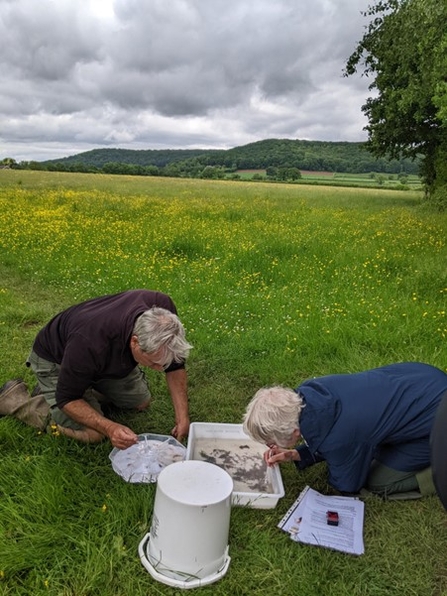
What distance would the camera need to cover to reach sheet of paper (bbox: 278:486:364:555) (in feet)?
8.61

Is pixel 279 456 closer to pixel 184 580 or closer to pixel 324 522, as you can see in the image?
pixel 324 522

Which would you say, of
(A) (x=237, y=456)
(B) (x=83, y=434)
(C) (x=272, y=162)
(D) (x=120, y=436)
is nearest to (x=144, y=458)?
(D) (x=120, y=436)

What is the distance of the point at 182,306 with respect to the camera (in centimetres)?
599

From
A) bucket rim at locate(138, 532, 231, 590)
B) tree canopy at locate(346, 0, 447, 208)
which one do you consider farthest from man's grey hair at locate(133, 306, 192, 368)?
tree canopy at locate(346, 0, 447, 208)

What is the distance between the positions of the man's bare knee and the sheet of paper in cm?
139

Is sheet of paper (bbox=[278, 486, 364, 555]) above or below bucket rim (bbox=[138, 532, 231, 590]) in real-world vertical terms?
below

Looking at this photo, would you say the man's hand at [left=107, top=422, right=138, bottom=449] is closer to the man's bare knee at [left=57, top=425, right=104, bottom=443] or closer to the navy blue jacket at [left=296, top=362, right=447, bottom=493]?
the man's bare knee at [left=57, top=425, right=104, bottom=443]

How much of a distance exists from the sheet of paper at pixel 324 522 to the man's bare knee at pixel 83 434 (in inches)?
54.9

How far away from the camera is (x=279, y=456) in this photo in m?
2.97

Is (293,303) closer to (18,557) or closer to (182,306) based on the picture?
(182,306)

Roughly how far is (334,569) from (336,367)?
218 centimetres

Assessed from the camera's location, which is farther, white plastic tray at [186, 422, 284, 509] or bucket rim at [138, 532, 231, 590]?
white plastic tray at [186, 422, 284, 509]

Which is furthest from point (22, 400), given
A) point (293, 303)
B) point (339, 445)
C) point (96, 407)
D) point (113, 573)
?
point (293, 303)

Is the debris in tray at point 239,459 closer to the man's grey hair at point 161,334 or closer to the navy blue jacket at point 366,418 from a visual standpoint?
the navy blue jacket at point 366,418
